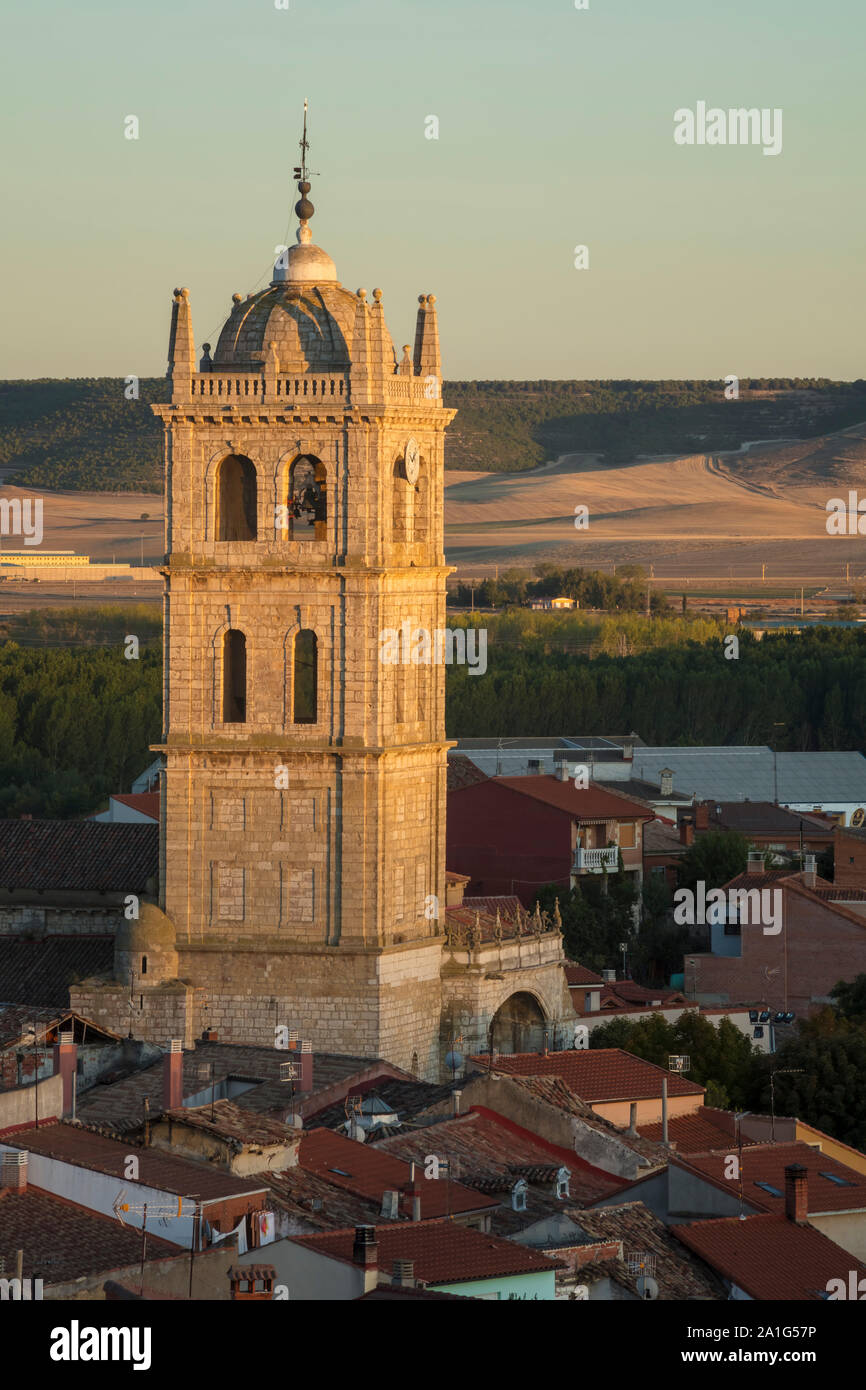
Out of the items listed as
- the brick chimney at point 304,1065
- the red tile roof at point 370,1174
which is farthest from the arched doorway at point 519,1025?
the red tile roof at point 370,1174

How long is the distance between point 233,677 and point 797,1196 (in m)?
16.7

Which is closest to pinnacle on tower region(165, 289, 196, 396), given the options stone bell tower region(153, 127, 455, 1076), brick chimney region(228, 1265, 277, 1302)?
stone bell tower region(153, 127, 455, 1076)

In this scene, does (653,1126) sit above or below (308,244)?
below

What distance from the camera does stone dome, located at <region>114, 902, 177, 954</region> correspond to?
45656 millimetres

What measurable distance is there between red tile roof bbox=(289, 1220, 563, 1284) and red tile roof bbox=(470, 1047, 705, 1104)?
12.0 m

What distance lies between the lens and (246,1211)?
96.0 ft

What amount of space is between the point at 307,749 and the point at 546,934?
22.1ft

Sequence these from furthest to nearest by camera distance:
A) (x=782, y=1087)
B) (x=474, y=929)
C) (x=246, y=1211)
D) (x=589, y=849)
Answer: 1. (x=589, y=849)
2. (x=474, y=929)
3. (x=782, y=1087)
4. (x=246, y=1211)

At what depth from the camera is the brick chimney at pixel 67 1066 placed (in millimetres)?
37625

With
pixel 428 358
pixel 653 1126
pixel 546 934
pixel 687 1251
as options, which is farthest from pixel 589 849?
pixel 687 1251

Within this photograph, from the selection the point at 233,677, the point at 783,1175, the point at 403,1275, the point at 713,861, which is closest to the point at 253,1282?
the point at 403,1275

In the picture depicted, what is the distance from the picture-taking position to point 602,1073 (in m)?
42.4

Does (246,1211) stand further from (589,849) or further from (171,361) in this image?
(589,849)

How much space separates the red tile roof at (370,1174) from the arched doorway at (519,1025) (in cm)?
1442
